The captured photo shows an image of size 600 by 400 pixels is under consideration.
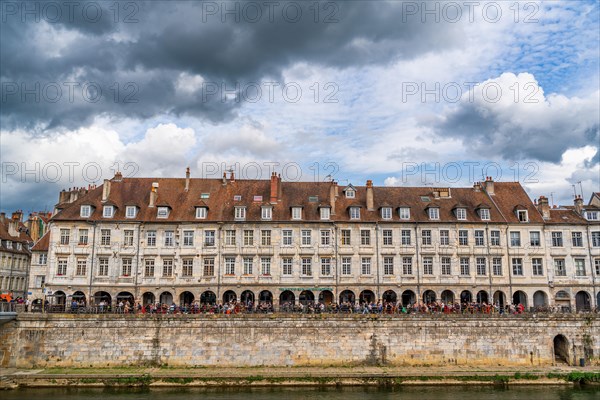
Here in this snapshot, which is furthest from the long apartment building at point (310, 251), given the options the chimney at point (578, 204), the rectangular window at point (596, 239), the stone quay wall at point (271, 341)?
the stone quay wall at point (271, 341)

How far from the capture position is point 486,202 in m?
51.2

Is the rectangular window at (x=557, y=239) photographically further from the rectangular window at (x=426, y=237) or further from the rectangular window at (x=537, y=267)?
the rectangular window at (x=426, y=237)

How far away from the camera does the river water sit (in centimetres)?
3089

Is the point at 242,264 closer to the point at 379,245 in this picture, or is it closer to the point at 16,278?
the point at 379,245

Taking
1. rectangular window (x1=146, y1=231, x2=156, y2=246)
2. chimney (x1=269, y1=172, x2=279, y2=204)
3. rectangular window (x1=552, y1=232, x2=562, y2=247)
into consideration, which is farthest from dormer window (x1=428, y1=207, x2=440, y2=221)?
rectangular window (x1=146, y1=231, x2=156, y2=246)

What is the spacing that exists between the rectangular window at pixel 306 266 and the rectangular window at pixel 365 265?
458 cm

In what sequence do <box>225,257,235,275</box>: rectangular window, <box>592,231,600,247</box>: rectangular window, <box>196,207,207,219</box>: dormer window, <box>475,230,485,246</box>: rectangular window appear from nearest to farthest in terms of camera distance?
<box>225,257,235,275</box>: rectangular window
<box>196,207,207,219</box>: dormer window
<box>475,230,485,246</box>: rectangular window
<box>592,231,600,247</box>: rectangular window

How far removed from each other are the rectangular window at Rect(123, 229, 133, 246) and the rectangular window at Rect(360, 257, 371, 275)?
20603 mm

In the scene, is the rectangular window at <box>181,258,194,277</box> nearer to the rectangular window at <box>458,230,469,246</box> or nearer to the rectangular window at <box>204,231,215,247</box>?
the rectangular window at <box>204,231,215,247</box>

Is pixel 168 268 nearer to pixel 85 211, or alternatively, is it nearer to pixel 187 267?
pixel 187 267

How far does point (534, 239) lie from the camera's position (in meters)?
49.0

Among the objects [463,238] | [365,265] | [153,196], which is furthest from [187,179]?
[463,238]

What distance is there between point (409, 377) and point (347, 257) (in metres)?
14.7

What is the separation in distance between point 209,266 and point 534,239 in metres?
29.9
